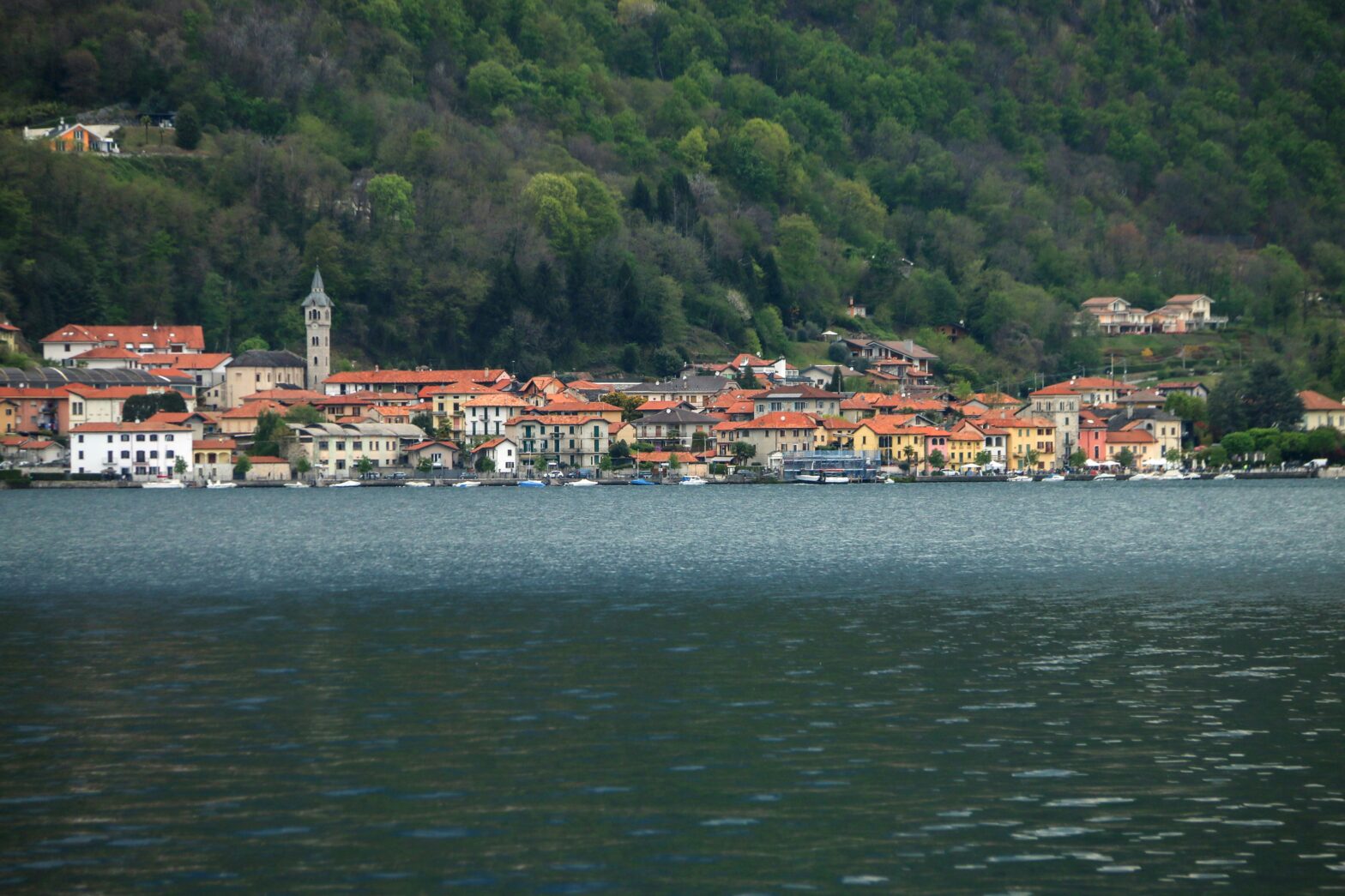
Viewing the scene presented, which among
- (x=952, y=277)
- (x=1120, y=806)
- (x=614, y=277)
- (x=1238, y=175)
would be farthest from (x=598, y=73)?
(x=1120, y=806)

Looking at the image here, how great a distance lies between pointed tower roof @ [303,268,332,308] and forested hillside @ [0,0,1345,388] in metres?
2.94

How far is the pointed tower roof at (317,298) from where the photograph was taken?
112812mm

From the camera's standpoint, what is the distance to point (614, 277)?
119 m

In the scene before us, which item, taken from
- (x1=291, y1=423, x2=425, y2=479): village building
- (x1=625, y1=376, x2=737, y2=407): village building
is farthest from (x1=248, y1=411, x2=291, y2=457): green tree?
(x1=625, y1=376, x2=737, y2=407): village building

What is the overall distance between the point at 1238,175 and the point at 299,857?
198 metres

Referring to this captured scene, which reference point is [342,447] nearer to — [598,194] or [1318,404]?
[598,194]

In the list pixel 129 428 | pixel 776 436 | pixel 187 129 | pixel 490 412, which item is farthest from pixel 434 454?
pixel 187 129

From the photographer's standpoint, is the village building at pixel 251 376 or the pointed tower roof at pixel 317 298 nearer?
the village building at pixel 251 376

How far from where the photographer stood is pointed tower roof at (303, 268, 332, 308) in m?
113

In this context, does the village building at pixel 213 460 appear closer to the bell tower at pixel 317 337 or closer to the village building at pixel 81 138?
the bell tower at pixel 317 337

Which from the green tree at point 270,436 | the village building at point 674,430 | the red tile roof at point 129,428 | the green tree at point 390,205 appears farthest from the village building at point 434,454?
the green tree at point 390,205

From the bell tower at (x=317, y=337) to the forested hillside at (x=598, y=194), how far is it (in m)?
3.27

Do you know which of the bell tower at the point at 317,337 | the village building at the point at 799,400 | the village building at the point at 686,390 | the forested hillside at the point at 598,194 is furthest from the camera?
the forested hillside at the point at 598,194

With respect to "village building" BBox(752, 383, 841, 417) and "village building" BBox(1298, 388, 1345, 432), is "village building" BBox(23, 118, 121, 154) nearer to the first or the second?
"village building" BBox(752, 383, 841, 417)
